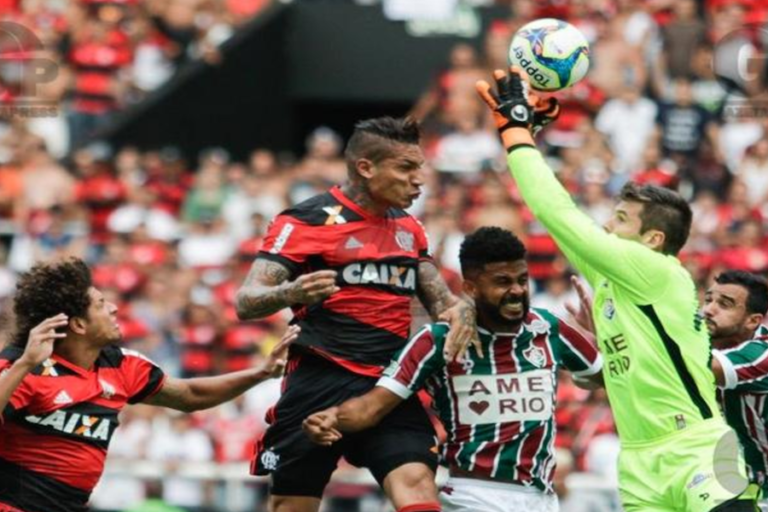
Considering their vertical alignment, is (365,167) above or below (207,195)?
below

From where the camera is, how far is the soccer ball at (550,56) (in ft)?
31.0

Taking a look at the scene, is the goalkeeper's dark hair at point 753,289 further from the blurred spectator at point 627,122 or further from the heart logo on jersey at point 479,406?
the blurred spectator at point 627,122

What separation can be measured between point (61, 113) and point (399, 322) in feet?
42.3

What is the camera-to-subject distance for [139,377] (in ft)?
31.3

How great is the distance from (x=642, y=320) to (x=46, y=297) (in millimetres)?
2705

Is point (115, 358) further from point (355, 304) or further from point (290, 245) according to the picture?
point (355, 304)

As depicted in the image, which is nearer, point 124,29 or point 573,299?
point 573,299

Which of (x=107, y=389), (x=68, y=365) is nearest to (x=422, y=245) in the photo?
(x=107, y=389)

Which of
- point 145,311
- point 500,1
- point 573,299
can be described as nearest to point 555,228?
point 573,299

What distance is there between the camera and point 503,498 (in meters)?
9.38

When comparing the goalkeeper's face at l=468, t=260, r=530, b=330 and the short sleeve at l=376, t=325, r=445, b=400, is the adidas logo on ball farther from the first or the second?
the short sleeve at l=376, t=325, r=445, b=400

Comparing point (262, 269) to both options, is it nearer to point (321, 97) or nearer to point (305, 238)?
point (305, 238)

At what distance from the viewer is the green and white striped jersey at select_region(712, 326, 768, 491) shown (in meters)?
9.54

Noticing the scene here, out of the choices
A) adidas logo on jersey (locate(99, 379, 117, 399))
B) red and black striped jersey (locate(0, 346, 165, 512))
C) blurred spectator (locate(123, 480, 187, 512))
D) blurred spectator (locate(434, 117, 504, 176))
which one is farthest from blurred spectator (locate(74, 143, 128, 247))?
red and black striped jersey (locate(0, 346, 165, 512))
